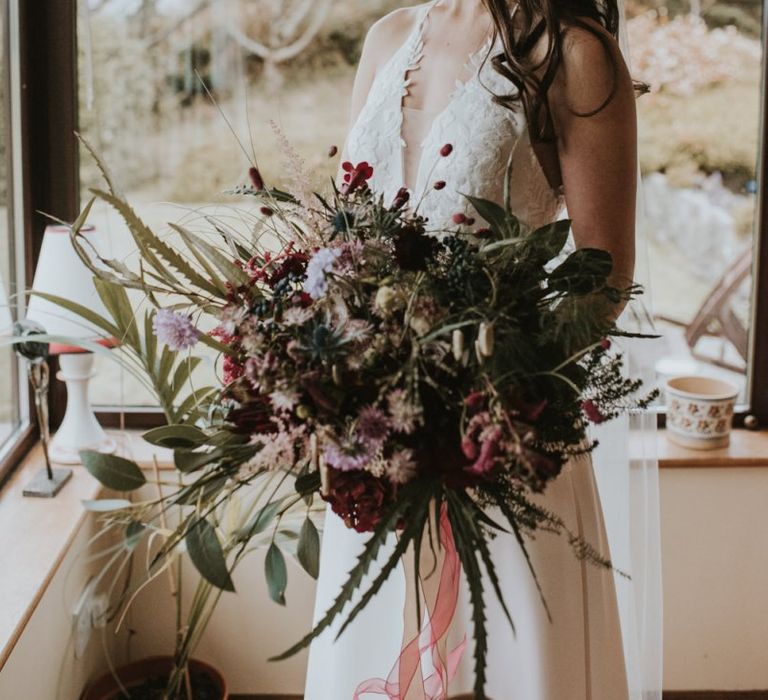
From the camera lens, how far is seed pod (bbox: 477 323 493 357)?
81 centimetres

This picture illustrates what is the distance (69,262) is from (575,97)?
1.06 metres

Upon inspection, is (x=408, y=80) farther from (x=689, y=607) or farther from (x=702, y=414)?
(x=689, y=607)

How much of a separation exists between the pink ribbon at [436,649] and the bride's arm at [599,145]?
1.42ft

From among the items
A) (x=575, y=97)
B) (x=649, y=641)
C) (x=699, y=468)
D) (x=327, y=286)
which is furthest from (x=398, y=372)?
(x=699, y=468)

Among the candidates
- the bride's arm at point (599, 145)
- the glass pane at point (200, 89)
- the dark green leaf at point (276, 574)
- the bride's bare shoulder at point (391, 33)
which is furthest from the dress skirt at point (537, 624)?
the glass pane at point (200, 89)

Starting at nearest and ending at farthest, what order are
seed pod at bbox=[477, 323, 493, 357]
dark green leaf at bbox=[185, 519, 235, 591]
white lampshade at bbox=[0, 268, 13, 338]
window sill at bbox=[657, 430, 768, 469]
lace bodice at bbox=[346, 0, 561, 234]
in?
1. seed pod at bbox=[477, 323, 493, 357]
2. dark green leaf at bbox=[185, 519, 235, 591]
3. lace bodice at bbox=[346, 0, 561, 234]
4. white lampshade at bbox=[0, 268, 13, 338]
5. window sill at bbox=[657, 430, 768, 469]

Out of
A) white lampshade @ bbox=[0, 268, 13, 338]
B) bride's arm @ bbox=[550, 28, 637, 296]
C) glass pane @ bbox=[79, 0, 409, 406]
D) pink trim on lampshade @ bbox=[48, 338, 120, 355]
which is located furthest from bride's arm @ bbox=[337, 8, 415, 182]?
white lampshade @ bbox=[0, 268, 13, 338]

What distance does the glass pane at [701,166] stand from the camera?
2.26m

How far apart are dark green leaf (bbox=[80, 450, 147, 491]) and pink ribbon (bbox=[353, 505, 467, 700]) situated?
402 millimetres

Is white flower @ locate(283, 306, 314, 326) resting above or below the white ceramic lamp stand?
below

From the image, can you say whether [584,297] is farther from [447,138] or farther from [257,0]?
[257,0]

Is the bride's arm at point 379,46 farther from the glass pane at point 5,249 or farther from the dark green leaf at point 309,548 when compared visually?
the glass pane at point 5,249

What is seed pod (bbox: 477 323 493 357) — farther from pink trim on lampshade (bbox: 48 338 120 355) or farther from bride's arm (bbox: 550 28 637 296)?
pink trim on lampshade (bbox: 48 338 120 355)

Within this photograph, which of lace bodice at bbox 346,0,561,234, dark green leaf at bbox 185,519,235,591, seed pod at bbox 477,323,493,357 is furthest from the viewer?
lace bodice at bbox 346,0,561,234
